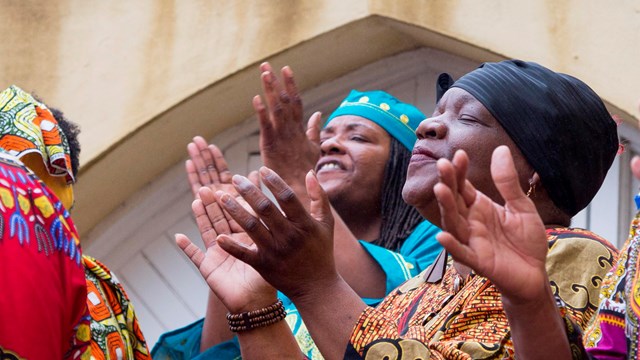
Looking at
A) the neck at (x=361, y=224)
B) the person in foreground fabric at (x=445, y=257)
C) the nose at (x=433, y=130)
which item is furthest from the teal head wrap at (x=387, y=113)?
the nose at (x=433, y=130)

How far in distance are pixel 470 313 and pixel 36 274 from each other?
1010 millimetres

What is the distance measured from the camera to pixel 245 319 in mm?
3211

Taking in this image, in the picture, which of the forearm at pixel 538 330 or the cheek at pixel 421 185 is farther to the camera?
the cheek at pixel 421 185

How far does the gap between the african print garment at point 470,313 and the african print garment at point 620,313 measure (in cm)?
6

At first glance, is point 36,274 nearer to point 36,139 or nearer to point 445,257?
point 36,139

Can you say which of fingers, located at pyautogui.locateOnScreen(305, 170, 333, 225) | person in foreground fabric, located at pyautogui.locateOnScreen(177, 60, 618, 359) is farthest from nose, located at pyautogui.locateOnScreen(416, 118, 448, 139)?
fingers, located at pyautogui.locateOnScreen(305, 170, 333, 225)

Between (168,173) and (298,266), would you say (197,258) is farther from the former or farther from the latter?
(168,173)

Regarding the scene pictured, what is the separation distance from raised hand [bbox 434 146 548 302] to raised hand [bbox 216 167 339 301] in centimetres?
46

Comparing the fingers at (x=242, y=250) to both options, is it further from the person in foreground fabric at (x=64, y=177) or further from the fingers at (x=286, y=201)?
the person in foreground fabric at (x=64, y=177)

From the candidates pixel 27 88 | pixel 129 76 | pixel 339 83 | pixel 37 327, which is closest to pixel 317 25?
pixel 339 83

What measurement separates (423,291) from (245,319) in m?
0.54

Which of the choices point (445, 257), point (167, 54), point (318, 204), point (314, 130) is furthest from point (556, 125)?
point (167, 54)

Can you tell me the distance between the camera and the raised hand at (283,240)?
295cm

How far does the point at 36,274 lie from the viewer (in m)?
2.77
